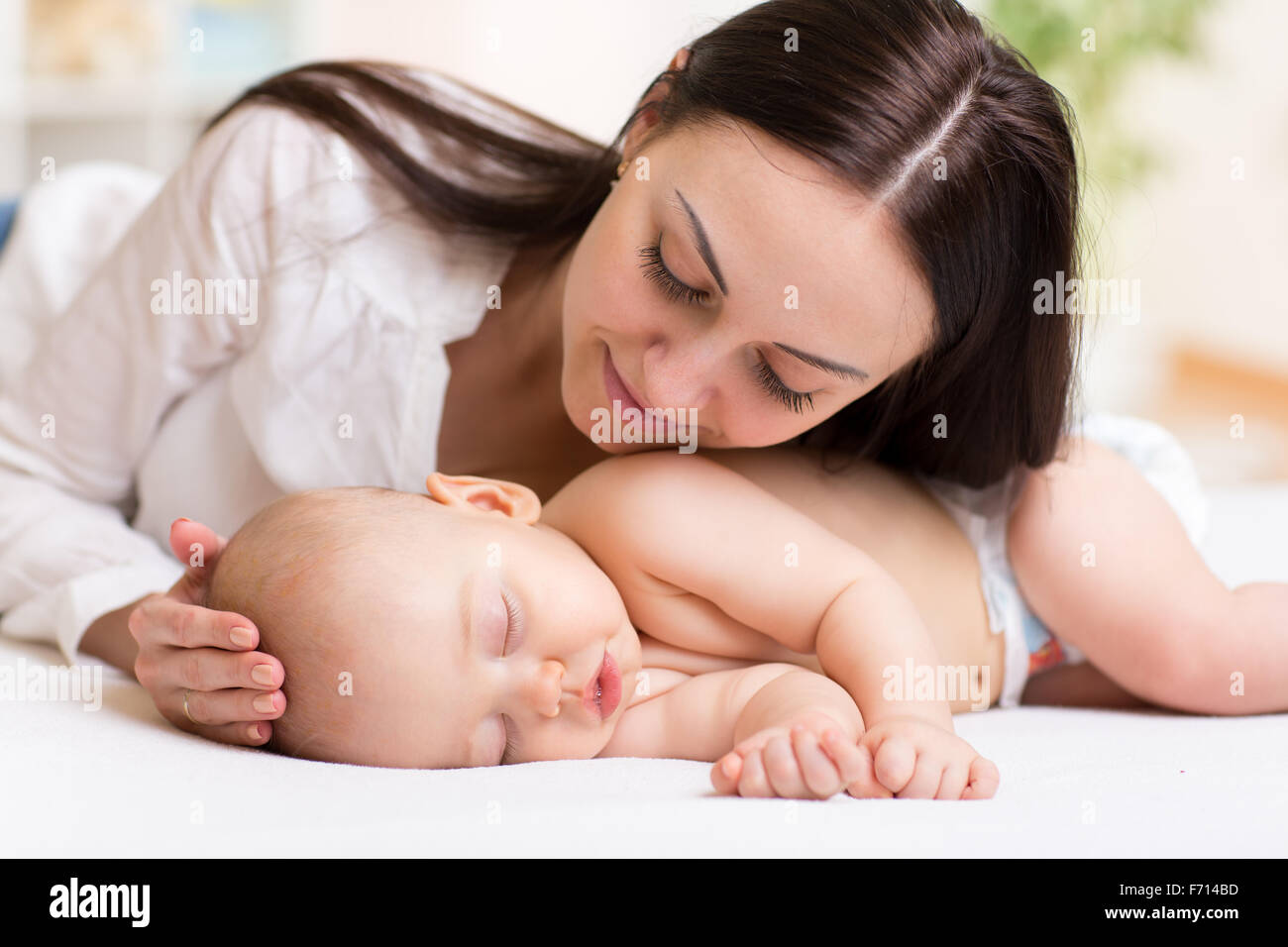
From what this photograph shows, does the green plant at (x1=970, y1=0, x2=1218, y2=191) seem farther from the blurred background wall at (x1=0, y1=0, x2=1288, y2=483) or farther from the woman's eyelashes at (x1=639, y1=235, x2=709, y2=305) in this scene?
the woman's eyelashes at (x1=639, y1=235, x2=709, y2=305)

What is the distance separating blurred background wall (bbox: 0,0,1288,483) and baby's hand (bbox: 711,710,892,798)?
134 inches

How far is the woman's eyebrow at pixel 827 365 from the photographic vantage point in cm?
102

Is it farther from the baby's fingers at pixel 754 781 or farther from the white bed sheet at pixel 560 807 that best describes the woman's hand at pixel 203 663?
the baby's fingers at pixel 754 781

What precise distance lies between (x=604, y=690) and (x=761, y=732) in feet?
0.57

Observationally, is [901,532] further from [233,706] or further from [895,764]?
[233,706]

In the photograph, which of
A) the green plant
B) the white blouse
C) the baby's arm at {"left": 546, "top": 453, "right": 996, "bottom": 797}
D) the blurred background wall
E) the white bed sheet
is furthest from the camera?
the blurred background wall

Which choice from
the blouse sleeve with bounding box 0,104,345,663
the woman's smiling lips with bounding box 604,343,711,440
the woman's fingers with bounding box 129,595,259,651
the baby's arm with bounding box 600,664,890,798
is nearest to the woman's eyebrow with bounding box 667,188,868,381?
the woman's smiling lips with bounding box 604,343,711,440

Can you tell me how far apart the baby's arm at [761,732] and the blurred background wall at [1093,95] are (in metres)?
3.24

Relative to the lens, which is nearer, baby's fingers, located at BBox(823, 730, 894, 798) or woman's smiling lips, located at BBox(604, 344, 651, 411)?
baby's fingers, located at BBox(823, 730, 894, 798)

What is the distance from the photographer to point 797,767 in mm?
849

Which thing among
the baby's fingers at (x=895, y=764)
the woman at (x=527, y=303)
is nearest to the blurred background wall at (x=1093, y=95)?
the woman at (x=527, y=303)

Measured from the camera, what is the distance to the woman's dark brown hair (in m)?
1.03
